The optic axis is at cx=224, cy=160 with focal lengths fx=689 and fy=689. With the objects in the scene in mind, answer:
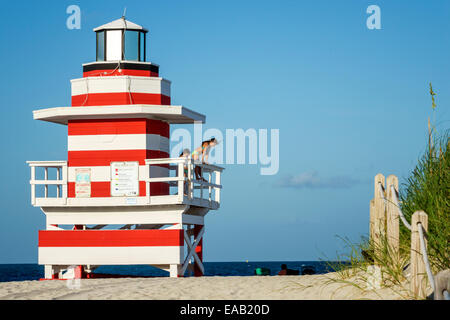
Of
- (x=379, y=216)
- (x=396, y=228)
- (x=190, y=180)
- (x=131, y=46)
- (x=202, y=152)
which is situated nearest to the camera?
(x=396, y=228)

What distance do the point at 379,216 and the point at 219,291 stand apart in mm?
2930

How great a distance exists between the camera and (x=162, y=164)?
21.4 meters

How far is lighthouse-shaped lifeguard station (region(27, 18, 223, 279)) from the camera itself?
65.5 feet

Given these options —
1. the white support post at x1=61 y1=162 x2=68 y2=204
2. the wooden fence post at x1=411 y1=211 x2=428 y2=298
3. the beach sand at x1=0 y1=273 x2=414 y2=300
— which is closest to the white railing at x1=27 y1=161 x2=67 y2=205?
the white support post at x1=61 y1=162 x2=68 y2=204

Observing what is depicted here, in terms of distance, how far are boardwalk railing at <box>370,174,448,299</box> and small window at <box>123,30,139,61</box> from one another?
38.2 feet

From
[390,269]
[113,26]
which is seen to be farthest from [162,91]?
[390,269]

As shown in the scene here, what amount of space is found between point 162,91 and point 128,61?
4.90ft

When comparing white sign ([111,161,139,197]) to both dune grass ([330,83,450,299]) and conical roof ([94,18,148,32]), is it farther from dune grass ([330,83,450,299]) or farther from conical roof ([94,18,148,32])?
dune grass ([330,83,450,299])

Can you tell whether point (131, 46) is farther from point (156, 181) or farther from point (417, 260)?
point (417, 260)

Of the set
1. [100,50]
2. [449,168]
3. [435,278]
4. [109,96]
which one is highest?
[100,50]

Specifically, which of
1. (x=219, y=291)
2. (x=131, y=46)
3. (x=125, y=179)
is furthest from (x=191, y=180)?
(x=219, y=291)

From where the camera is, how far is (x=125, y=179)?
20531 mm

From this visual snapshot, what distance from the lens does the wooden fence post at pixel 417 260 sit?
27.2ft
